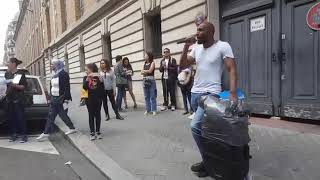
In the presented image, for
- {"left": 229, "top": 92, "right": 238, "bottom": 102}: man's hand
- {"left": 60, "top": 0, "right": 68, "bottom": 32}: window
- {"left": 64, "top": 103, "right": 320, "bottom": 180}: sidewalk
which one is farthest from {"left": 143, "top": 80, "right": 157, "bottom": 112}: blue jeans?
{"left": 60, "top": 0, "right": 68, "bottom": 32}: window

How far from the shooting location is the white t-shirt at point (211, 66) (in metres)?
4.56

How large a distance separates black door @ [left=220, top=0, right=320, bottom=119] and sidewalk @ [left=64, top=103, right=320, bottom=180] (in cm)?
78

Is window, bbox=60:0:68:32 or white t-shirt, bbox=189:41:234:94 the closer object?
white t-shirt, bbox=189:41:234:94

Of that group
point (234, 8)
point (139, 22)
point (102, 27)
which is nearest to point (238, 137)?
point (234, 8)

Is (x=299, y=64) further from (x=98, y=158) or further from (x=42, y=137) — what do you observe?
(x=42, y=137)

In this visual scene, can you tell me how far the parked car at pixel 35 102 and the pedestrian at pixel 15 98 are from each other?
678 millimetres

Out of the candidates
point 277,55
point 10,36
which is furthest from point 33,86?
point 10,36

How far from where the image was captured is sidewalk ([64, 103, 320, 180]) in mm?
5039

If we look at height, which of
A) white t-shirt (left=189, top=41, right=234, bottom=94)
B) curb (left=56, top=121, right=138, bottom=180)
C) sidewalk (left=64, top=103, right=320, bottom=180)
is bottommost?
curb (left=56, top=121, right=138, bottom=180)

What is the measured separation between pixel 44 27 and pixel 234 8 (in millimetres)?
42814

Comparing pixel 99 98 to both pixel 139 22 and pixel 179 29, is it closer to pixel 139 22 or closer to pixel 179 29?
pixel 179 29

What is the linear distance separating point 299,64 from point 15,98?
573cm

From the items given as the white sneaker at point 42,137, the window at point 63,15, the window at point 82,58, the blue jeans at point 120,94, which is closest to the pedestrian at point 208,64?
the white sneaker at point 42,137

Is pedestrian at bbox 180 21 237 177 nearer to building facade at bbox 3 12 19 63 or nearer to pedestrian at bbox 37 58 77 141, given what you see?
pedestrian at bbox 37 58 77 141
